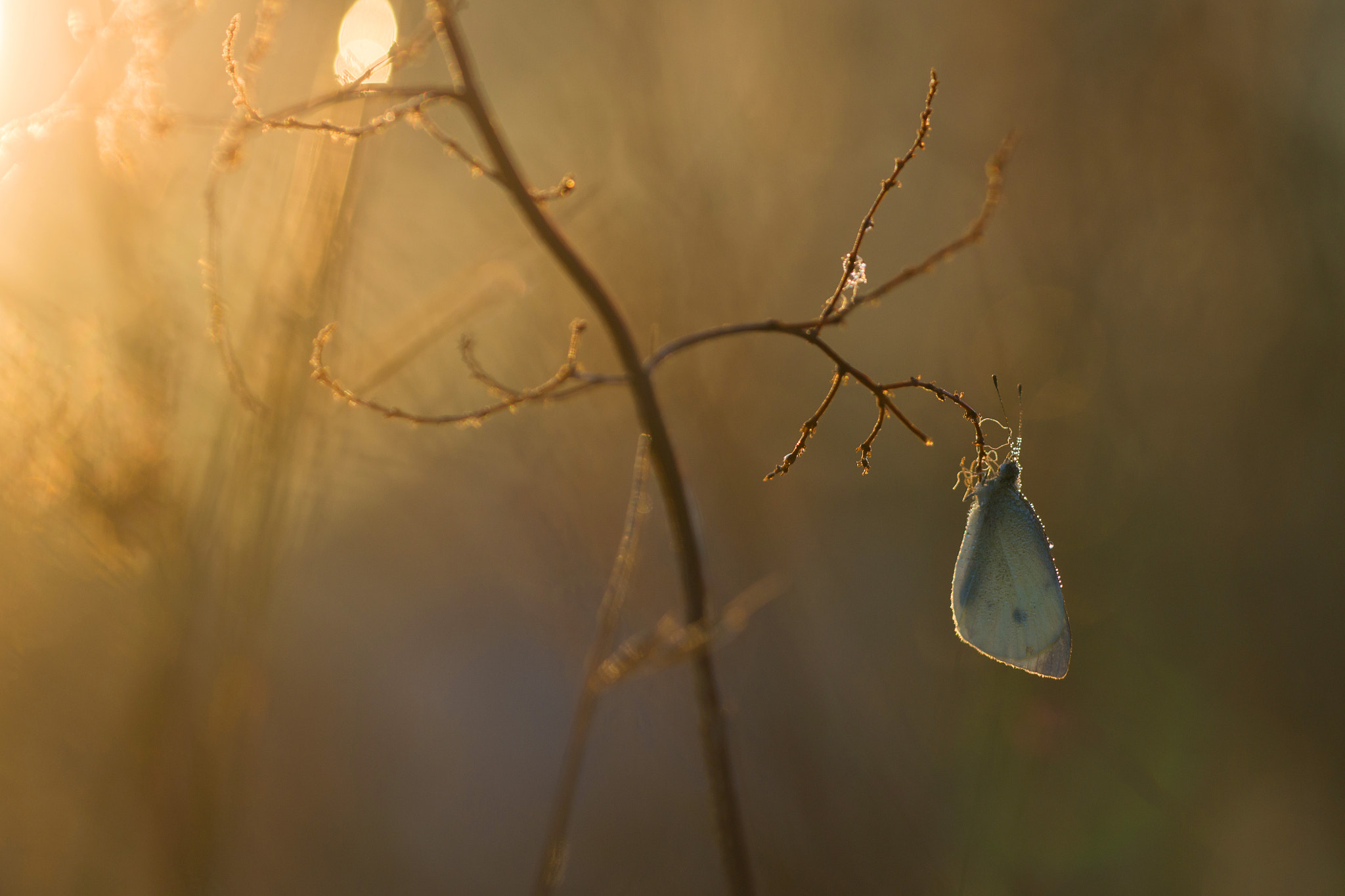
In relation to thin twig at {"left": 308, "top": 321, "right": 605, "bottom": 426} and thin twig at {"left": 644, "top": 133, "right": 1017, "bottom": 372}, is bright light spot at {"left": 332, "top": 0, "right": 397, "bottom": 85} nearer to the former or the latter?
thin twig at {"left": 308, "top": 321, "right": 605, "bottom": 426}

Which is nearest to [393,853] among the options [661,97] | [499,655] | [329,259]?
[499,655]

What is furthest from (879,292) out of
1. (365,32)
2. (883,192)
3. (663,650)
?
(365,32)

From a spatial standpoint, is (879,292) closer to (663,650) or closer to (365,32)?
(663,650)

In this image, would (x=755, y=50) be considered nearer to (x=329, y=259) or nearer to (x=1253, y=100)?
(x=1253, y=100)

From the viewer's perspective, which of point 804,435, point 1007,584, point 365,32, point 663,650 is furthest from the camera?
point 365,32

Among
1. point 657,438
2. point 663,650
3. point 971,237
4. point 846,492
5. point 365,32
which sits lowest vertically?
point 663,650

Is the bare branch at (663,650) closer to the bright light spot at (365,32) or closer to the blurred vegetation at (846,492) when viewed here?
the bright light spot at (365,32)
